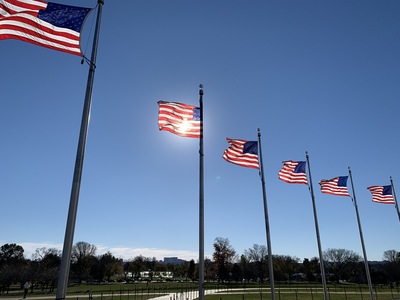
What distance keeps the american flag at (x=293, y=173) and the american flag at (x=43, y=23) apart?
15942mm

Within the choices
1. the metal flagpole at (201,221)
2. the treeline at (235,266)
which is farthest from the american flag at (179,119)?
the treeline at (235,266)

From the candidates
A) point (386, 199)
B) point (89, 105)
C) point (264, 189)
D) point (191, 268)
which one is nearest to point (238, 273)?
point (191, 268)

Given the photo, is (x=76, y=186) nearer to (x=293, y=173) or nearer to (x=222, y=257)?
(x=293, y=173)

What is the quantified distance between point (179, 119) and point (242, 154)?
209 inches

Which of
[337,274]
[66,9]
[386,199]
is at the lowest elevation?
[337,274]

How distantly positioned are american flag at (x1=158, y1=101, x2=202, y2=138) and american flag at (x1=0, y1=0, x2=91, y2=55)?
5353 mm

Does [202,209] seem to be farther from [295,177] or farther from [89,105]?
[295,177]

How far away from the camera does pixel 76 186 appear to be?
8531 mm

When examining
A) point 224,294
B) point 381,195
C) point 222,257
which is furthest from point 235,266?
point 381,195

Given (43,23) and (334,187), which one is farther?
(334,187)

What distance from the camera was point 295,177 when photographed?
2170 cm

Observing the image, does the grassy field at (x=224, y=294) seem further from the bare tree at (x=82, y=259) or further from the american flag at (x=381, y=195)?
the bare tree at (x=82, y=259)

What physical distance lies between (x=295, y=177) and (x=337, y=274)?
4542 inches

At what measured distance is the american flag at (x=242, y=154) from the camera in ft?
58.7
